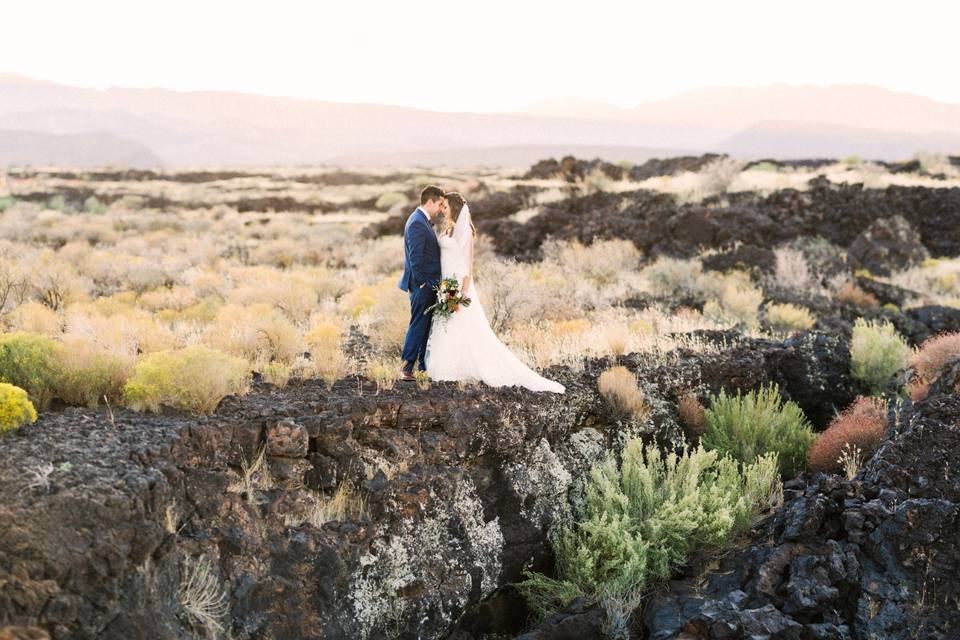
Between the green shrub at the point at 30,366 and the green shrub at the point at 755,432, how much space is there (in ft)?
19.8

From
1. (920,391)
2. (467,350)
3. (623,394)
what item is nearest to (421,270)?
(467,350)

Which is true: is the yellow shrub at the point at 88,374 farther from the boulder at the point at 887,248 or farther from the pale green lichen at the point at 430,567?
the boulder at the point at 887,248

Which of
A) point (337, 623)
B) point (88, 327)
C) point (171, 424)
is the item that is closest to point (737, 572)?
point (337, 623)

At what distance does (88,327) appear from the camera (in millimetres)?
9016

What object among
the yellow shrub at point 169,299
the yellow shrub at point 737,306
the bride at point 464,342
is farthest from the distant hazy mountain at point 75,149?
the bride at point 464,342

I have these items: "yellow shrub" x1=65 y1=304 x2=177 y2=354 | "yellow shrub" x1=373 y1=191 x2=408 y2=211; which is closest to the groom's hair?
"yellow shrub" x1=65 y1=304 x2=177 y2=354

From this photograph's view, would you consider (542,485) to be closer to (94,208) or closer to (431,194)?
(431,194)

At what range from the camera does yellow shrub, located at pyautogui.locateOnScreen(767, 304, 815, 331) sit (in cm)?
1269

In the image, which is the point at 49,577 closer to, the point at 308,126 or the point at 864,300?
the point at 864,300

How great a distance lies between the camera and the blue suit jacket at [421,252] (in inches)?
309

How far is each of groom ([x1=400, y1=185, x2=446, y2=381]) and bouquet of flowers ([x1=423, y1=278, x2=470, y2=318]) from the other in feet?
0.61

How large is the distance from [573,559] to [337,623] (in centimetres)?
198

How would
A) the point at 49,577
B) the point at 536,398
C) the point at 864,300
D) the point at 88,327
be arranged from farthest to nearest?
the point at 864,300, the point at 88,327, the point at 536,398, the point at 49,577

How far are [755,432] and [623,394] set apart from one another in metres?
1.50
